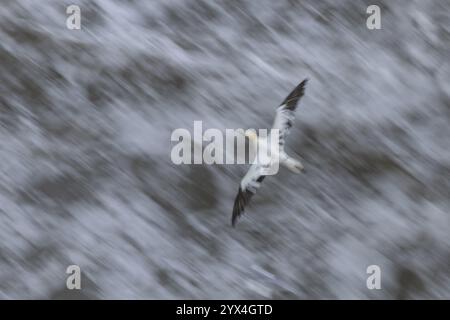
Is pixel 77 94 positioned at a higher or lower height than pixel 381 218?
higher

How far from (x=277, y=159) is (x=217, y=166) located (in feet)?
1.98

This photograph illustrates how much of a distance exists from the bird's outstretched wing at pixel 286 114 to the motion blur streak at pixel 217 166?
A: 410mm

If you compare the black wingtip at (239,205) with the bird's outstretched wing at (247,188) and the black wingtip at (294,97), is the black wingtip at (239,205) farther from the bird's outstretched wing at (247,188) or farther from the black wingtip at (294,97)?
the black wingtip at (294,97)

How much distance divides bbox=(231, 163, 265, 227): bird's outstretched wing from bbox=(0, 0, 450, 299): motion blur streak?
96mm

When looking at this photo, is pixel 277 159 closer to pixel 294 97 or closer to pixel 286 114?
pixel 286 114

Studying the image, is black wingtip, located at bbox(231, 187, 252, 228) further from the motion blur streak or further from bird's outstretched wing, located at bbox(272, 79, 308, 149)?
bird's outstretched wing, located at bbox(272, 79, 308, 149)

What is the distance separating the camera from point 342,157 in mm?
8633

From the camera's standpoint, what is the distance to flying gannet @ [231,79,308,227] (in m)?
8.07

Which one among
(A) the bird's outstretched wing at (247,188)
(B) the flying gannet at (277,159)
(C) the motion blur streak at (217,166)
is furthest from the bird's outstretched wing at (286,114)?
(C) the motion blur streak at (217,166)

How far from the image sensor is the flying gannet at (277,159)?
26.5ft

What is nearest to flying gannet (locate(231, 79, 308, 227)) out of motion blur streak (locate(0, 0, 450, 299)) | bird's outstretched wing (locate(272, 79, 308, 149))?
bird's outstretched wing (locate(272, 79, 308, 149))

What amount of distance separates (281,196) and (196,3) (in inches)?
74.2
